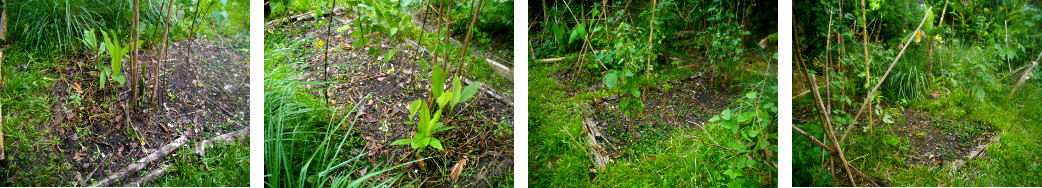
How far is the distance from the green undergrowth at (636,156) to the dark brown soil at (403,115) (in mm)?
97

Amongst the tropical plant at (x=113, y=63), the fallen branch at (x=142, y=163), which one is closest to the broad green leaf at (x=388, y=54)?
the fallen branch at (x=142, y=163)

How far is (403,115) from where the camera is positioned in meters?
1.71

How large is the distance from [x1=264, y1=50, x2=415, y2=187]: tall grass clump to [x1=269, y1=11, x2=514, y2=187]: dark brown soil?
1.3 inches

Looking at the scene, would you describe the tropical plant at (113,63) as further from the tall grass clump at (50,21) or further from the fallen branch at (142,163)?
the fallen branch at (142,163)

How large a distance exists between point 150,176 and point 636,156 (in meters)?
1.27

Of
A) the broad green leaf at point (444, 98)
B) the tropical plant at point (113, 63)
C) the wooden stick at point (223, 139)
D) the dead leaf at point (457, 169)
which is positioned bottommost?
the dead leaf at point (457, 169)

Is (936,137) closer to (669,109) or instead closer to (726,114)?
(726,114)

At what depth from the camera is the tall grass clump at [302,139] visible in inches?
65.7

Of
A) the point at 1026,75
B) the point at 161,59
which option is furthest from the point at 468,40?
the point at 1026,75

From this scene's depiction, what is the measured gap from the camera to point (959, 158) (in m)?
1.70

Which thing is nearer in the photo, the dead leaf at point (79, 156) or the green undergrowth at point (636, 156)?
the dead leaf at point (79, 156)

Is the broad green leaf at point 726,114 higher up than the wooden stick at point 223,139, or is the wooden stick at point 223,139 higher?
the broad green leaf at point 726,114

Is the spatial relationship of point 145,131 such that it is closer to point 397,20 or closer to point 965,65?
point 397,20

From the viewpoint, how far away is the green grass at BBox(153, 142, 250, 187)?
166cm
